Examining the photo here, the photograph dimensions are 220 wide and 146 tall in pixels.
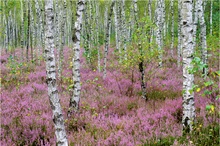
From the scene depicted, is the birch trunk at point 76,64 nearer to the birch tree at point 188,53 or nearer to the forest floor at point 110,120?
the forest floor at point 110,120

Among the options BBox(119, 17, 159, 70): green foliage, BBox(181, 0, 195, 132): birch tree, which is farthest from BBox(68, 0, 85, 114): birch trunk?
BBox(181, 0, 195, 132): birch tree

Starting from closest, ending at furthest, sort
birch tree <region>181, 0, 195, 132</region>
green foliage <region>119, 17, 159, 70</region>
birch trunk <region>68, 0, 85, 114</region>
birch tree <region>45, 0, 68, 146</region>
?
birch tree <region>45, 0, 68, 146</region> → birch tree <region>181, 0, 195, 132</region> → birch trunk <region>68, 0, 85, 114</region> → green foliage <region>119, 17, 159, 70</region>

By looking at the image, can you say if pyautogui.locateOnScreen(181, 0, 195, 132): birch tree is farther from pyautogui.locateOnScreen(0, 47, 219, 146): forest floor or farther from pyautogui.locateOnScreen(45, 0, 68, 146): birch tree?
pyautogui.locateOnScreen(45, 0, 68, 146): birch tree

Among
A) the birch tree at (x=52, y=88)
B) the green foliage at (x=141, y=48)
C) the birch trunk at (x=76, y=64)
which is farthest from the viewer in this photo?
the green foliage at (x=141, y=48)

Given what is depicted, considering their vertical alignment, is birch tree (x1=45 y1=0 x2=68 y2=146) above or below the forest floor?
above

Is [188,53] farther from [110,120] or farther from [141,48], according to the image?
[141,48]

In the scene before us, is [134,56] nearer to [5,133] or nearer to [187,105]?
[187,105]

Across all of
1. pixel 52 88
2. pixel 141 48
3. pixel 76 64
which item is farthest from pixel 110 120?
pixel 141 48

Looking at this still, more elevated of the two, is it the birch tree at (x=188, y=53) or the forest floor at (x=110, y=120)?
the birch tree at (x=188, y=53)

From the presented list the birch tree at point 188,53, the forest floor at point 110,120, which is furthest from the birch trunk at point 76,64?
the birch tree at point 188,53

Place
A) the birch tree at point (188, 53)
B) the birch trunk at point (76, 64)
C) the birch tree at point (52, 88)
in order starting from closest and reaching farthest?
the birch tree at point (52, 88)
the birch tree at point (188, 53)
the birch trunk at point (76, 64)

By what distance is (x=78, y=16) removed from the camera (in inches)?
276

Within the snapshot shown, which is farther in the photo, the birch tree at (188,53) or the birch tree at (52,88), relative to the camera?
the birch tree at (188,53)

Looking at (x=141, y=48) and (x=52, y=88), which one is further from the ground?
(x=141, y=48)
